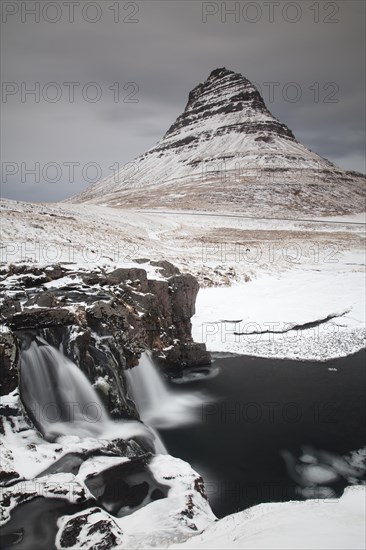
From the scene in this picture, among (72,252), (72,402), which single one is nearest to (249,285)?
(72,252)

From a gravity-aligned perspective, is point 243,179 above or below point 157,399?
above

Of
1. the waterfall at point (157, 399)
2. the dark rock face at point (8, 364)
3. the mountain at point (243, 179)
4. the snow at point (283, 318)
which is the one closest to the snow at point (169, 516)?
the waterfall at point (157, 399)

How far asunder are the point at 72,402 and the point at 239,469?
15.3 ft

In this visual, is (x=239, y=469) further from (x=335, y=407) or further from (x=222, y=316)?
(x=222, y=316)

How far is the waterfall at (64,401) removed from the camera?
8812 mm

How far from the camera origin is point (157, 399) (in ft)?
40.3

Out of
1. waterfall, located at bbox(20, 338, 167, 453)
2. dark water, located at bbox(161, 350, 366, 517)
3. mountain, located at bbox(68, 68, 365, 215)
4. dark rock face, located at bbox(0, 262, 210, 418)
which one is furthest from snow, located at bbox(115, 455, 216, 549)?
mountain, located at bbox(68, 68, 365, 215)

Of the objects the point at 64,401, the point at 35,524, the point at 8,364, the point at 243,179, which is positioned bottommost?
the point at 35,524

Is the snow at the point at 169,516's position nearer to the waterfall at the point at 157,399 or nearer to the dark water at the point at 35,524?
the dark water at the point at 35,524

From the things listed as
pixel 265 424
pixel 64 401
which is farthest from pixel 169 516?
pixel 265 424

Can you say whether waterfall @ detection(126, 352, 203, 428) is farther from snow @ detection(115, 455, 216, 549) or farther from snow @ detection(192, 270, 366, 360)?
snow @ detection(192, 270, 366, 360)

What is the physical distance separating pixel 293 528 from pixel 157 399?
276 inches

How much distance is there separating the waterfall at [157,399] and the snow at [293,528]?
4460mm

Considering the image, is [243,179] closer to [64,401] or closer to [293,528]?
[64,401]
